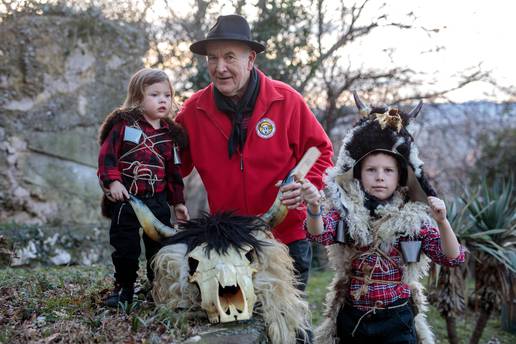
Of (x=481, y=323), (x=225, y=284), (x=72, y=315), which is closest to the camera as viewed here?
(x=225, y=284)

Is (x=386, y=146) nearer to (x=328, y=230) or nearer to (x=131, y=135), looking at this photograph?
(x=328, y=230)

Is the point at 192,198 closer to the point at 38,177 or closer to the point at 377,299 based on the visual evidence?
the point at 38,177

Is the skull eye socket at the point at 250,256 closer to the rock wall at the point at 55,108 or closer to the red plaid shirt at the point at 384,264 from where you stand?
the red plaid shirt at the point at 384,264

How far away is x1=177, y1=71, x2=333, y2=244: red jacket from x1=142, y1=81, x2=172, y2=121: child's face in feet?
1.22

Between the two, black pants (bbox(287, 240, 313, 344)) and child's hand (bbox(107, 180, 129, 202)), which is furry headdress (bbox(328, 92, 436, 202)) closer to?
black pants (bbox(287, 240, 313, 344))

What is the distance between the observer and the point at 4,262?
5.77m

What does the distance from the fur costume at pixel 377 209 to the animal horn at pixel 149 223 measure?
3.51 feet

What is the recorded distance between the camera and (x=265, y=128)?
419 centimetres

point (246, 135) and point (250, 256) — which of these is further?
point (246, 135)

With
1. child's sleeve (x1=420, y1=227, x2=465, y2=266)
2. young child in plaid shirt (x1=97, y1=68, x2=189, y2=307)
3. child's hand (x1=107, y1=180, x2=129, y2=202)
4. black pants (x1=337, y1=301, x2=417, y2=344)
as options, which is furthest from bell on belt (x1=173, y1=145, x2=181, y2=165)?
child's sleeve (x1=420, y1=227, x2=465, y2=266)

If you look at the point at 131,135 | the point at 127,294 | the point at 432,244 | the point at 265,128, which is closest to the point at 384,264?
the point at 432,244

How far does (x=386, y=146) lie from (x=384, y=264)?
2.45 ft

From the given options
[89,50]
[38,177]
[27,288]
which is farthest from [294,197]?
[89,50]

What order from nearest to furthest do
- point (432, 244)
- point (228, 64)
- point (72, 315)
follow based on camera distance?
1. point (72, 315)
2. point (432, 244)
3. point (228, 64)
